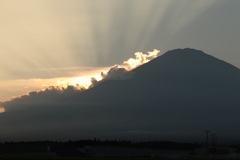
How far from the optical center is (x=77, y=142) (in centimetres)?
11194

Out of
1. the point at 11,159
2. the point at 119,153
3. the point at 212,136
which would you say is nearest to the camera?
the point at 11,159

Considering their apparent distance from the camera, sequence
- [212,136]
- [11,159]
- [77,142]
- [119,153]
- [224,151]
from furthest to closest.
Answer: [77,142] → [212,136] → [224,151] → [119,153] → [11,159]

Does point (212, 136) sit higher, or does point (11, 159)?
point (212, 136)

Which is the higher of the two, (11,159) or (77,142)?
(77,142)

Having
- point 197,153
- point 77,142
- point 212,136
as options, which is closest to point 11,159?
point 197,153

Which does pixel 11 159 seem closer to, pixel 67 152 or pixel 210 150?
pixel 67 152

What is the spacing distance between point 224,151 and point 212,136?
25.7 feet

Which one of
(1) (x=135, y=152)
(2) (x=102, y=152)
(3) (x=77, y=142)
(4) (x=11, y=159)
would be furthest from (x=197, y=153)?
(4) (x=11, y=159)

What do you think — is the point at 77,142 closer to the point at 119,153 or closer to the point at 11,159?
the point at 119,153

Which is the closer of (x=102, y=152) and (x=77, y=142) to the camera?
(x=102, y=152)

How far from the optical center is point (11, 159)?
50.0 metres

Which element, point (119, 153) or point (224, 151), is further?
point (224, 151)

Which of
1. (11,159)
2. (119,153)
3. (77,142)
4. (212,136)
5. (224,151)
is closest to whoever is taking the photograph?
A: (11,159)

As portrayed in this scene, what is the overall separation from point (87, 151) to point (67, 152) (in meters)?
2.97
